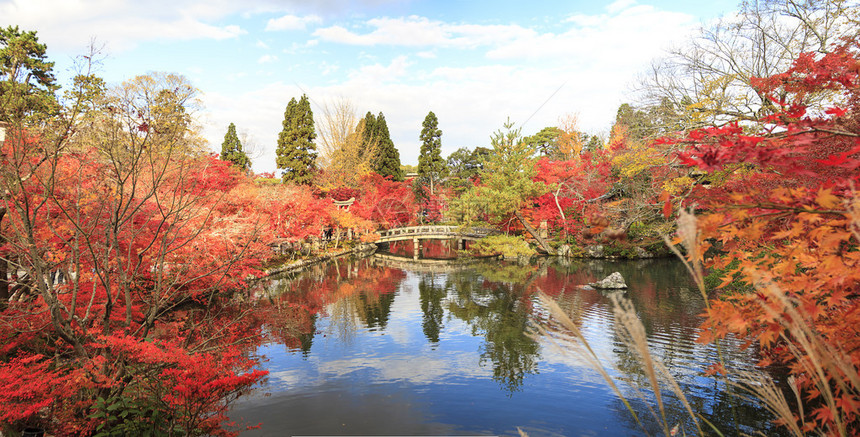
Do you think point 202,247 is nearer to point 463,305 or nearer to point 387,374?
point 387,374

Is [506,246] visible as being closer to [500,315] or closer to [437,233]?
[437,233]

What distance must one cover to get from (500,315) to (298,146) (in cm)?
2227

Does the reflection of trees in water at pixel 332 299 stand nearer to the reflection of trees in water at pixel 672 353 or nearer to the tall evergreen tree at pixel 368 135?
the reflection of trees in water at pixel 672 353

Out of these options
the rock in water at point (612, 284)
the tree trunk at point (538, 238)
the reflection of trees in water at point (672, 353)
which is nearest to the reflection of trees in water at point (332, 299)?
the reflection of trees in water at point (672, 353)

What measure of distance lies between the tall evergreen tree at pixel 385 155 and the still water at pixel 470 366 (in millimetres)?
21035

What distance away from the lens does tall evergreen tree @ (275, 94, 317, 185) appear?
29312 mm

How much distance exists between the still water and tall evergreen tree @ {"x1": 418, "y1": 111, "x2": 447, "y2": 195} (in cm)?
2244

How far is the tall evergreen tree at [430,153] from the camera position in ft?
121

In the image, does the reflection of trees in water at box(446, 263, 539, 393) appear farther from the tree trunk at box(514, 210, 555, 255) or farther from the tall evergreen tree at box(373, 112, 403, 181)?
the tall evergreen tree at box(373, 112, 403, 181)

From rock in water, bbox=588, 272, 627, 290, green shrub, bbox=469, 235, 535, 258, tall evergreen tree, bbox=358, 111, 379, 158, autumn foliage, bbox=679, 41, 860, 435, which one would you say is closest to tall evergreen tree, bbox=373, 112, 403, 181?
tall evergreen tree, bbox=358, 111, 379, 158

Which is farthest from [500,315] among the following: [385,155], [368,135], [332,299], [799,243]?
[368,135]

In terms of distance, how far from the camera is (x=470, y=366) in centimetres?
830

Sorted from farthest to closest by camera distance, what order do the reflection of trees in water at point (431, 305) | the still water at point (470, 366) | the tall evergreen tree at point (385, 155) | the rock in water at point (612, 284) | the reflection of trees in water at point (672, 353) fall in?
1. the tall evergreen tree at point (385, 155)
2. the rock in water at point (612, 284)
3. the reflection of trees in water at point (431, 305)
4. the still water at point (470, 366)
5. the reflection of trees in water at point (672, 353)

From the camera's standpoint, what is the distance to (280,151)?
2983 cm
